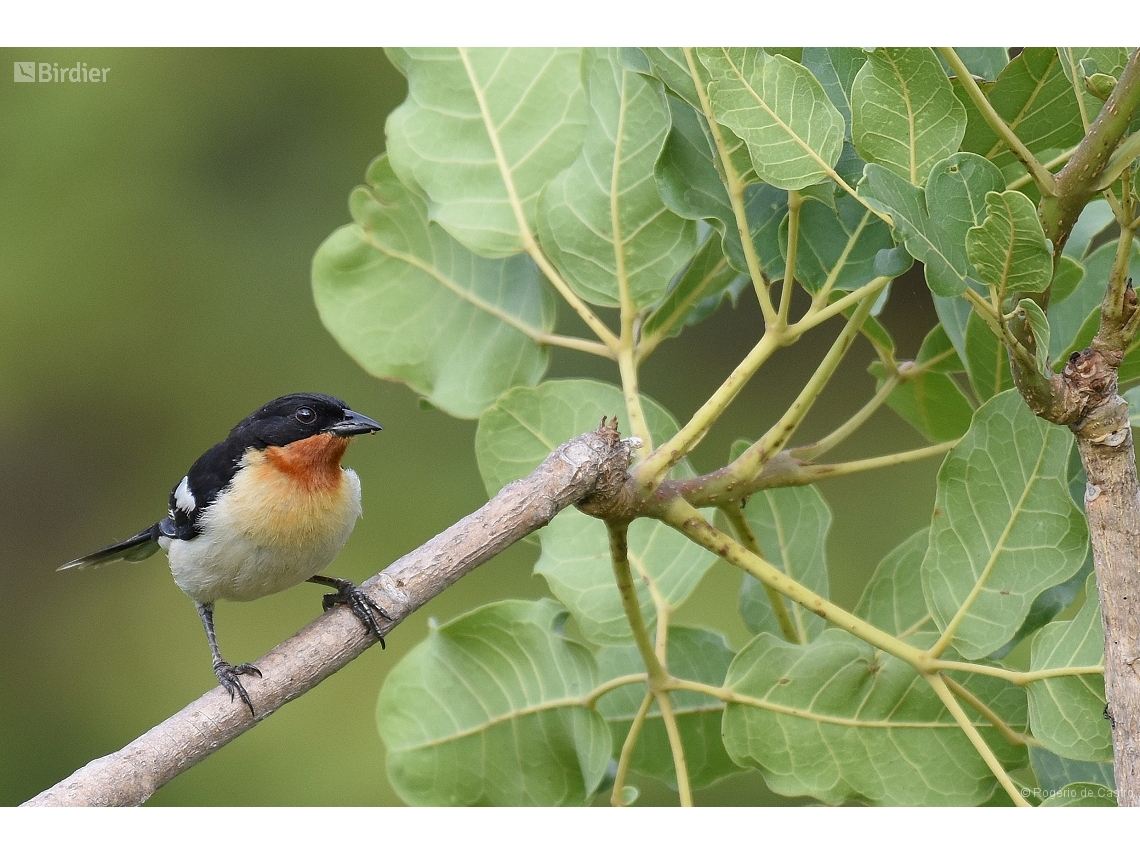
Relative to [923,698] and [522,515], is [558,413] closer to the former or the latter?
[522,515]

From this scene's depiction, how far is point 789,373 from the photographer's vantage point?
108 inches

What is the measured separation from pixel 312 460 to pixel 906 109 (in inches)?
33.5

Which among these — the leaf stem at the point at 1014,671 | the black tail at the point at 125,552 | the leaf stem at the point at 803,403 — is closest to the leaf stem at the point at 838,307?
the leaf stem at the point at 803,403

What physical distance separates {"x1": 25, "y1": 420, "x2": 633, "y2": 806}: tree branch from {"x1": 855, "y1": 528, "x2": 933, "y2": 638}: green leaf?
39cm

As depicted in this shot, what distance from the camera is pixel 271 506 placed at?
1382 mm

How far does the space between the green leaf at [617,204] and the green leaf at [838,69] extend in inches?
7.3

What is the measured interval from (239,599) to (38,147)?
6.29 feet

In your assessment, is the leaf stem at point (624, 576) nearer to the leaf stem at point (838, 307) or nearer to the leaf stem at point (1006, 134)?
the leaf stem at point (838, 307)

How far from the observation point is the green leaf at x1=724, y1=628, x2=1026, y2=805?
41.4 inches

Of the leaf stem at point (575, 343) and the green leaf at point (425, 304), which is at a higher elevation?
the green leaf at point (425, 304)

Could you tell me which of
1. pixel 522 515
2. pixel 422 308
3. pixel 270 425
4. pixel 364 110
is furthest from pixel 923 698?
pixel 364 110

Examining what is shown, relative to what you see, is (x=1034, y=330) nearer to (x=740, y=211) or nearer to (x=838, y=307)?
(x=838, y=307)

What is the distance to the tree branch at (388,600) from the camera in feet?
3.09

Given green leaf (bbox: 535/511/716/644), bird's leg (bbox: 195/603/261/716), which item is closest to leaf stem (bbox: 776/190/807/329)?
green leaf (bbox: 535/511/716/644)
